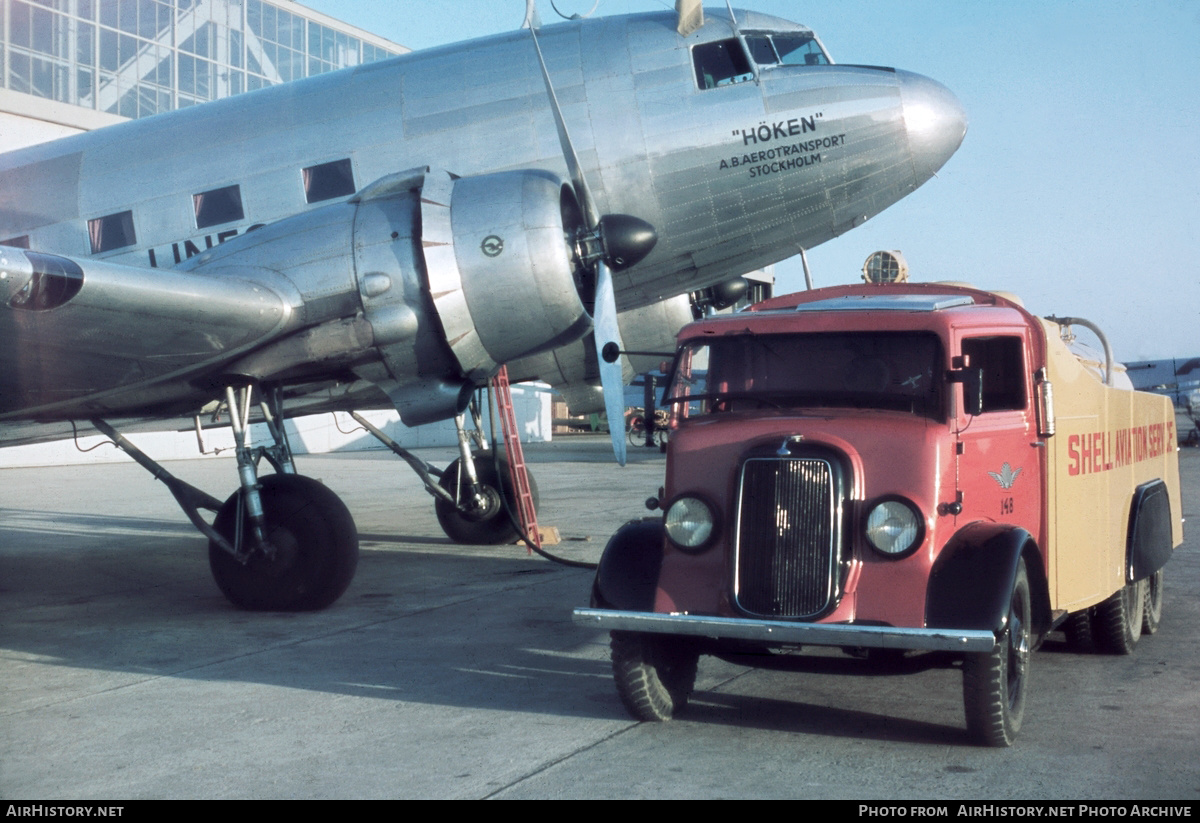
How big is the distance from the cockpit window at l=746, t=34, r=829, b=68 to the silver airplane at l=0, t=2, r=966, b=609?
2 centimetres

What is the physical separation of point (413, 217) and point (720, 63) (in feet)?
10.3

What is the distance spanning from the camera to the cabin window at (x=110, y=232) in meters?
9.84

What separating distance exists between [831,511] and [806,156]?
5198mm

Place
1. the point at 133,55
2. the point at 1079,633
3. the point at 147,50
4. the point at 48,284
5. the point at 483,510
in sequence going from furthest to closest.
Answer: the point at 147,50
the point at 133,55
the point at 483,510
the point at 1079,633
the point at 48,284

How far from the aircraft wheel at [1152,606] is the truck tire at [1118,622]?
48cm

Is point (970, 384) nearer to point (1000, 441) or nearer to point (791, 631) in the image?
point (1000, 441)

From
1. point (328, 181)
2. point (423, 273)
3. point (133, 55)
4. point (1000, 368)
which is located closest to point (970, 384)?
point (1000, 368)

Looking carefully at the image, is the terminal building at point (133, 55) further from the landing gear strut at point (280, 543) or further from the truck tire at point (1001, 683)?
the truck tire at point (1001, 683)

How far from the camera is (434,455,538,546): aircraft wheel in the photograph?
1290cm

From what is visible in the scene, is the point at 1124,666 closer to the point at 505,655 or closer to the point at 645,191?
the point at 505,655

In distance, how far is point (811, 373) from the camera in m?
5.54

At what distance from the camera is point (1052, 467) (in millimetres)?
5652

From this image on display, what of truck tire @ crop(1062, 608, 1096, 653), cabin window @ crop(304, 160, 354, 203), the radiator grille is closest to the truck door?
the radiator grille

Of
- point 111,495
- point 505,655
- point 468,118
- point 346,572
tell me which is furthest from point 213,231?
point 111,495
